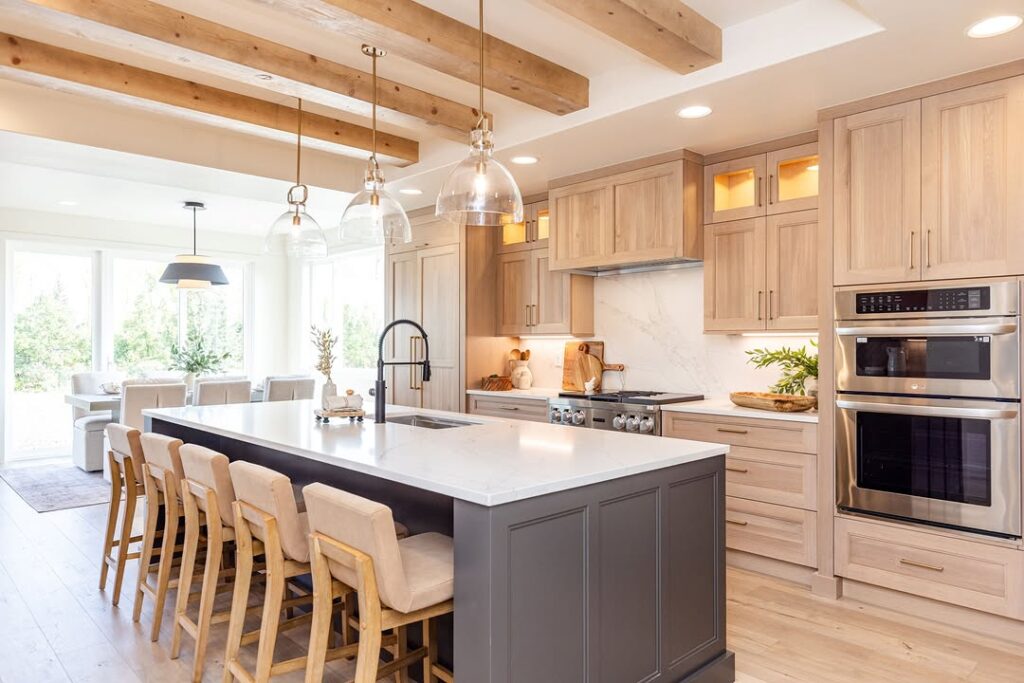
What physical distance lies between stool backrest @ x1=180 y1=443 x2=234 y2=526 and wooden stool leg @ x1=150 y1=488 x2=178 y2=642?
0.36 m

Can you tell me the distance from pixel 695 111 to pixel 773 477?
6.65ft

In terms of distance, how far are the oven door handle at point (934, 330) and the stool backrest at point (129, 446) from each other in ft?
11.6

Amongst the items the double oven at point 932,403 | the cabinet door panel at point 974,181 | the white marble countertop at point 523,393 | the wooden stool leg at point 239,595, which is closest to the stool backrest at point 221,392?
the white marble countertop at point 523,393

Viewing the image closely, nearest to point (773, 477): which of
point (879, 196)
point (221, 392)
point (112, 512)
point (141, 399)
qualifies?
point (879, 196)

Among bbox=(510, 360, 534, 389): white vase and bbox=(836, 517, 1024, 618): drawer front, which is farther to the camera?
bbox=(510, 360, 534, 389): white vase

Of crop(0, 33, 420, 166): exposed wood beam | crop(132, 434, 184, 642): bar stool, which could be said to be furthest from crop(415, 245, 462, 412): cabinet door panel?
crop(132, 434, 184, 642): bar stool

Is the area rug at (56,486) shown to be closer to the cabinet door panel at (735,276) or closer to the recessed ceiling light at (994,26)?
the cabinet door panel at (735,276)

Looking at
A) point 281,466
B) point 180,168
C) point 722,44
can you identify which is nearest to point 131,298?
point 180,168

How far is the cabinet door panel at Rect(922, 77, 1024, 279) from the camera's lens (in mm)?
2852

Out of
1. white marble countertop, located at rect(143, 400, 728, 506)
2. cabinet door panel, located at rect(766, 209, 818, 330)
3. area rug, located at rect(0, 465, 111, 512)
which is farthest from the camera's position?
area rug, located at rect(0, 465, 111, 512)

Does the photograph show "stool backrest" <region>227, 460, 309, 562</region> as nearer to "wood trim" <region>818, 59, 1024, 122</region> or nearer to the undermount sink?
the undermount sink

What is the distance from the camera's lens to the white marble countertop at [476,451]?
73.9 inches

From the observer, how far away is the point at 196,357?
25.1ft

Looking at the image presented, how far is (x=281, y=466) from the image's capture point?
11.0ft
